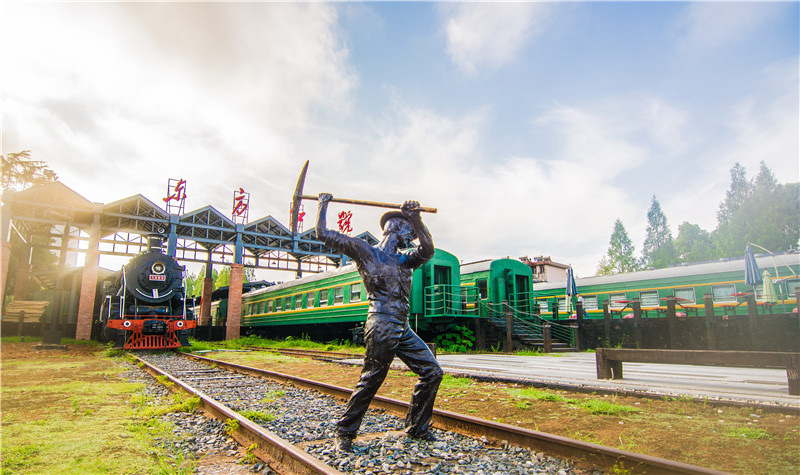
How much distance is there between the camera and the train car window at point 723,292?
1462cm

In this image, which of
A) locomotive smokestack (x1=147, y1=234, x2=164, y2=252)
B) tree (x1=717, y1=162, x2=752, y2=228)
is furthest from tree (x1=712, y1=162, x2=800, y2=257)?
locomotive smokestack (x1=147, y1=234, x2=164, y2=252)

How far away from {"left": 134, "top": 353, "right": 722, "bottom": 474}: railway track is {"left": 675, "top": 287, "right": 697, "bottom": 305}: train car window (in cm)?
1458

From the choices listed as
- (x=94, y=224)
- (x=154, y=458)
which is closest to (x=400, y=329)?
(x=154, y=458)

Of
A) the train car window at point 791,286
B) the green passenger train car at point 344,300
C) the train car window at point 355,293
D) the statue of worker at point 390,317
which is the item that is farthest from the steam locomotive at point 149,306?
the train car window at point 791,286

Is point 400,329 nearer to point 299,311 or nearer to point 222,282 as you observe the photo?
point 299,311

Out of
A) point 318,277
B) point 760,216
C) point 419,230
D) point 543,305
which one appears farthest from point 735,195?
point 419,230

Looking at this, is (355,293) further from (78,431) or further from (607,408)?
(607,408)

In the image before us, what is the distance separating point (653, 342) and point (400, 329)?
13.2m

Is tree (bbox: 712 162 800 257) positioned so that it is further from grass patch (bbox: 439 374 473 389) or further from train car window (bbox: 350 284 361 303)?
grass patch (bbox: 439 374 473 389)

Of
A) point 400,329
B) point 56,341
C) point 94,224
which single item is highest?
point 94,224

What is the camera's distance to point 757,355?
5211mm

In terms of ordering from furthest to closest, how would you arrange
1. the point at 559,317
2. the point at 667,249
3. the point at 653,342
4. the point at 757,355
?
the point at 667,249 → the point at 559,317 → the point at 653,342 → the point at 757,355

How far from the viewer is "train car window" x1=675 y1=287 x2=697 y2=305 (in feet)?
50.5

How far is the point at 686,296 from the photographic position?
15602 mm
